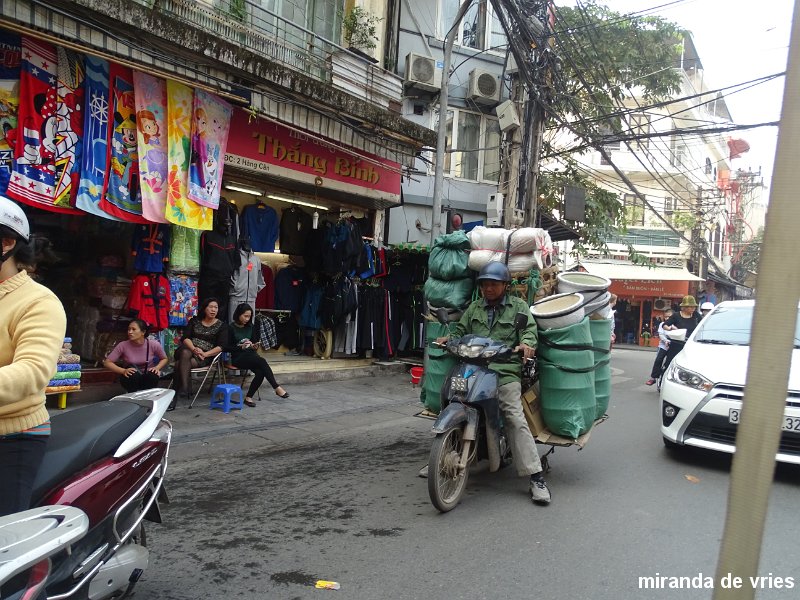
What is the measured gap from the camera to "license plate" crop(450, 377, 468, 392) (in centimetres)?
440

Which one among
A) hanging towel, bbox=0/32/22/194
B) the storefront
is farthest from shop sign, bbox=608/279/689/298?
hanging towel, bbox=0/32/22/194

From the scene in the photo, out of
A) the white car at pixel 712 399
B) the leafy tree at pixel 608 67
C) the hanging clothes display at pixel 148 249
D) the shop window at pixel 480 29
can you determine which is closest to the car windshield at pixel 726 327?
the white car at pixel 712 399

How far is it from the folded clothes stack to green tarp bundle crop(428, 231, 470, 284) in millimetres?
4437

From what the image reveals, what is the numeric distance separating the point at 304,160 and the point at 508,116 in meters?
5.00

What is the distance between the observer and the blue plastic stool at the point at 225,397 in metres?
7.61

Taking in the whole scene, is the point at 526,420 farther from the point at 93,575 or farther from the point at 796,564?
the point at 93,575

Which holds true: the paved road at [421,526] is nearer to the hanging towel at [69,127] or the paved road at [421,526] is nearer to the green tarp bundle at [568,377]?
the green tarp bundle at [568,377]

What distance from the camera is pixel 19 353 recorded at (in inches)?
89.1

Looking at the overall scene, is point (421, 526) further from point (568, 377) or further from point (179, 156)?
point (179, 156)

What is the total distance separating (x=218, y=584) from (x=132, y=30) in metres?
6.23

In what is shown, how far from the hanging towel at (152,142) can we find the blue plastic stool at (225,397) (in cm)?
230

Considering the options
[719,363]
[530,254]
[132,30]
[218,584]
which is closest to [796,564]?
[719,363]

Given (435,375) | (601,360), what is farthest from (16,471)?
(601,360)

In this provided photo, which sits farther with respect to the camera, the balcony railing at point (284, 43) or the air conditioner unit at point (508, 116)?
the air conditioner unit at point (508, 116)
